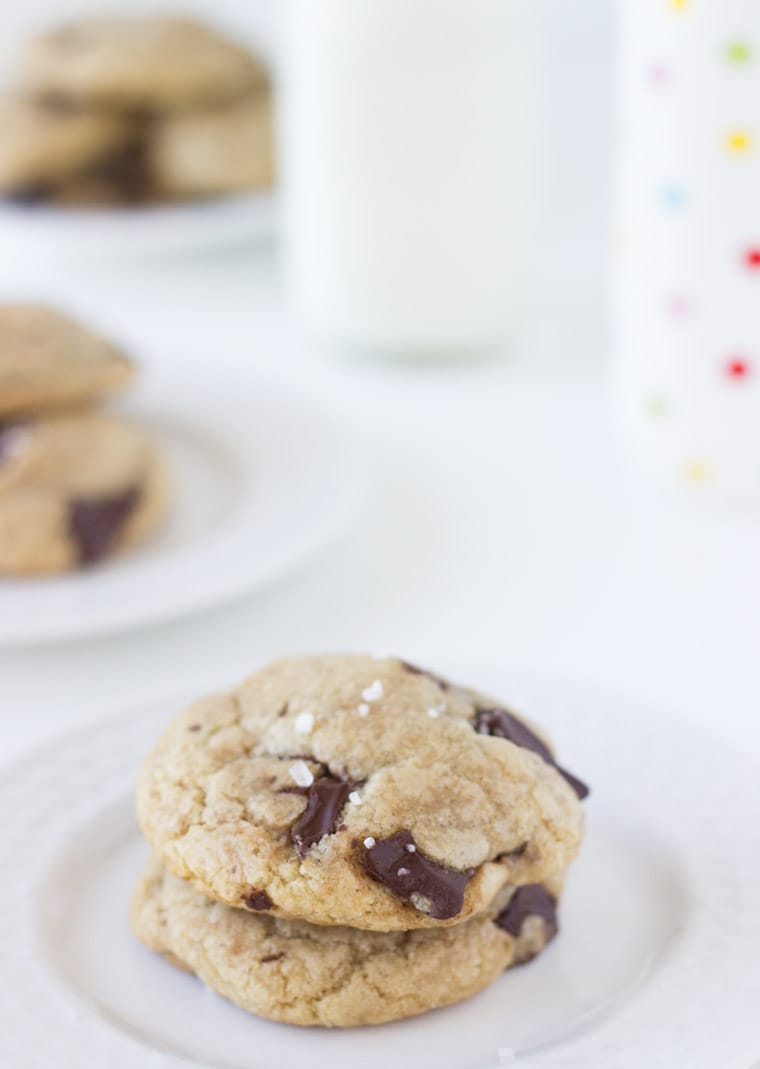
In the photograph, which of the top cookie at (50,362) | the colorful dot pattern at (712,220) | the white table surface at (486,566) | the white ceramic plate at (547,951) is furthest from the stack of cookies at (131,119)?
the white ceramic plate at (547,951)

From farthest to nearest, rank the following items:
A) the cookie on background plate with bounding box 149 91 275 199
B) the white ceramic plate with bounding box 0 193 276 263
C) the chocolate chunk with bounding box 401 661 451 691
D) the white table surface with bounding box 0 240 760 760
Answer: the cookie on background plate with bounding box 149 91 275 199 < the white ceramic plate with bounding box 0 193 276 263 < the white table surface with bounding box 0 240 760 760 < the chocolate chunk with bounding box 401 661 451 691

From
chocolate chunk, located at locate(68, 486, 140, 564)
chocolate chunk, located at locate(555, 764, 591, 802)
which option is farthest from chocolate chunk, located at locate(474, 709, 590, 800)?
chocolate chunk, located at locate(68, 486, 140, 564)

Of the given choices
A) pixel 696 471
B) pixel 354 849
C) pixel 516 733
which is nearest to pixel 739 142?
pixel 696 471

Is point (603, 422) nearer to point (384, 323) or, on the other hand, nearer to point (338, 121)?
point (384, 323)

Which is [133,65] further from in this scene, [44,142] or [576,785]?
[576,785]

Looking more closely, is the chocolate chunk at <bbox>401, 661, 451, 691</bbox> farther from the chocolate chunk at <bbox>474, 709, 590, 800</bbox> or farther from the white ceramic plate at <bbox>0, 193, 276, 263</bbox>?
the white ceramic plate at <bbox>0, 193, 276, 263</bbox>

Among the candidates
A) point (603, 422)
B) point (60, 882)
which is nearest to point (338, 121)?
point (603, 422)
